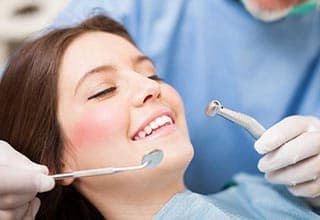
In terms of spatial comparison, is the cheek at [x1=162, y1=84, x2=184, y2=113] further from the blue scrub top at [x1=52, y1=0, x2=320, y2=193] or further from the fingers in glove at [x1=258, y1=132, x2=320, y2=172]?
the blue scrub top at [x1=52, y1=0, x2=320, y2=193]

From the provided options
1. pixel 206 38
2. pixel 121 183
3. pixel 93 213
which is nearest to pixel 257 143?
pixel 121 183

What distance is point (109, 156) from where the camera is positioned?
1.03m

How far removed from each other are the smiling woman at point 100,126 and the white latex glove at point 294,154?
0.08 metres

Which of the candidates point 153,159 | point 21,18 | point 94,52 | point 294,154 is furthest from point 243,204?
point 21,18

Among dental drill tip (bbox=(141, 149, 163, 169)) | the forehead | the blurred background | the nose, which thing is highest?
the forehead

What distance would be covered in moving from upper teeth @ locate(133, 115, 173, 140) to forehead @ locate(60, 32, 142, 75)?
0.14 metres

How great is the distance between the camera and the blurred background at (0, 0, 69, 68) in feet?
6.61

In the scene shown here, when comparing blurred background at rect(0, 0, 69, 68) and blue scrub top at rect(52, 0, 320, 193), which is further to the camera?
blurred background at rect(0, 0, 69, 68)

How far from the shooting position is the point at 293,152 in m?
1.05

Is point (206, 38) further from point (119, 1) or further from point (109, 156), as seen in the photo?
point (109, 156)

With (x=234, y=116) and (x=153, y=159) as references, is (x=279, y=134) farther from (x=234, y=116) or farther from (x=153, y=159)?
(x=153, y=159)

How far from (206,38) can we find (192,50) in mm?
46

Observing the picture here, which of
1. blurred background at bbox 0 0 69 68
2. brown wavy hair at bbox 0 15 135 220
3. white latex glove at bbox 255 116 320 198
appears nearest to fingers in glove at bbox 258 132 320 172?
white latex glove at bbox 255 116 320 198

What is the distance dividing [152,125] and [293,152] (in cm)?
26
